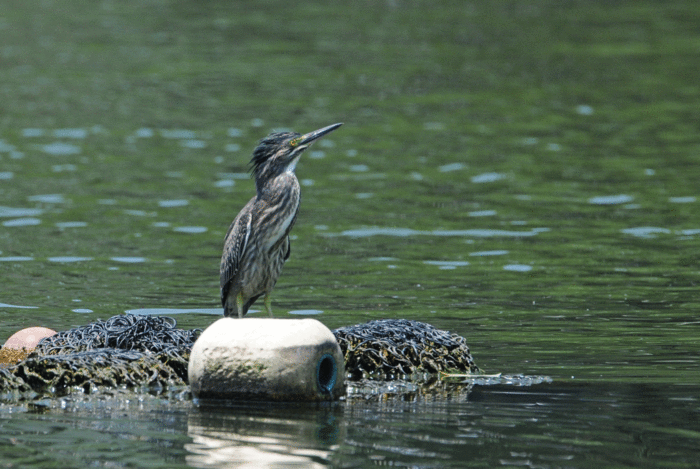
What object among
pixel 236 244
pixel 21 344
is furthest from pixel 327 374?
pixel 21 344

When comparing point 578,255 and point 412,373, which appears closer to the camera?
point 412,373

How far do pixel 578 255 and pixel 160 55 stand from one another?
102 feet

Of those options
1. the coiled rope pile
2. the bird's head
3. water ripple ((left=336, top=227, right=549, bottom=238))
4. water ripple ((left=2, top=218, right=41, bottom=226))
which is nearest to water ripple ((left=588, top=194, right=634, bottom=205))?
water ripple ((left=336, top=227, right=549, bottom=238))

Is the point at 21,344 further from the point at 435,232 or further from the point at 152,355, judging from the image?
the point at 435,232

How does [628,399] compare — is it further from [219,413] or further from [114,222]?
[114,222]

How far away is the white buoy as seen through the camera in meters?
11.9

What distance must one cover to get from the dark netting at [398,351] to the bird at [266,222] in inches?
48.1

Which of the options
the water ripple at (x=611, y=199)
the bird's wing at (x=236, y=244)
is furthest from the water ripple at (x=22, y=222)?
the bird's wing at (x=236, y=244)

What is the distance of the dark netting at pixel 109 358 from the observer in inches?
510

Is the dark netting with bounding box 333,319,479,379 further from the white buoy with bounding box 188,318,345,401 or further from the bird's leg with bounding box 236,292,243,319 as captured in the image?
the white buoy with bounding box 188,318,345,401

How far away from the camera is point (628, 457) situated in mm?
10492

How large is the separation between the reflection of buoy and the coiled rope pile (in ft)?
0.76

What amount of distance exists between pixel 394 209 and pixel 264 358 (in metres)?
15.2

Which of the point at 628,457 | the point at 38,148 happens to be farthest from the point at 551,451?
the point at 38,148
